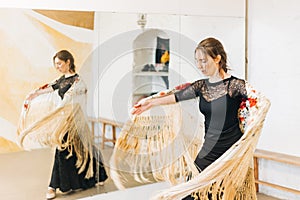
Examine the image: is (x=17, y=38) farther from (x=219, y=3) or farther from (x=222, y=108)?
(x=219, y=3)

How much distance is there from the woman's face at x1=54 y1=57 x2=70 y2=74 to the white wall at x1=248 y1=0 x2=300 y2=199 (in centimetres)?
217

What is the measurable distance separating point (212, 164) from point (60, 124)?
145 cm

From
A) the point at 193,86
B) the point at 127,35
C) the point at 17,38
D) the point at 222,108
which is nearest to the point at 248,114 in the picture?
the point at 222,108

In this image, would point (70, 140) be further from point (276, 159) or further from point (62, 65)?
point (276, 159)

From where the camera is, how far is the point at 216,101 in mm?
2746

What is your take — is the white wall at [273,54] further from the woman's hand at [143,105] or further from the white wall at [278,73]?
the woman's hand at [143,105]

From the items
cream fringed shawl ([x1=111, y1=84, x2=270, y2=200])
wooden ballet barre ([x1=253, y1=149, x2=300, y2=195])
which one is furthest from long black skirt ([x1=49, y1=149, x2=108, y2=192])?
wooden ballet barre ([x1=253, y1=149, x2=300, y2=195])

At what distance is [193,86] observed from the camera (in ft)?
9.41

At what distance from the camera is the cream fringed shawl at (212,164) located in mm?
2473

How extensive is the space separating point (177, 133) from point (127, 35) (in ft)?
3.67

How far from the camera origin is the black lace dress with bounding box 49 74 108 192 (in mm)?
3303

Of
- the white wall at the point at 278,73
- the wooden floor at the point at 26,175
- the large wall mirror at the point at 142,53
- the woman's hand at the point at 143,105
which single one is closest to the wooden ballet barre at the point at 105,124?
the large wall mirror at the point at 142,53

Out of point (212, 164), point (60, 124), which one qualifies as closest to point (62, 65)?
point (60, 124)

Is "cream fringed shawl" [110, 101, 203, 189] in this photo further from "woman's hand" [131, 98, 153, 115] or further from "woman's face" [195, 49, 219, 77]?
"woman's face" [195, 49, 219, 77]
